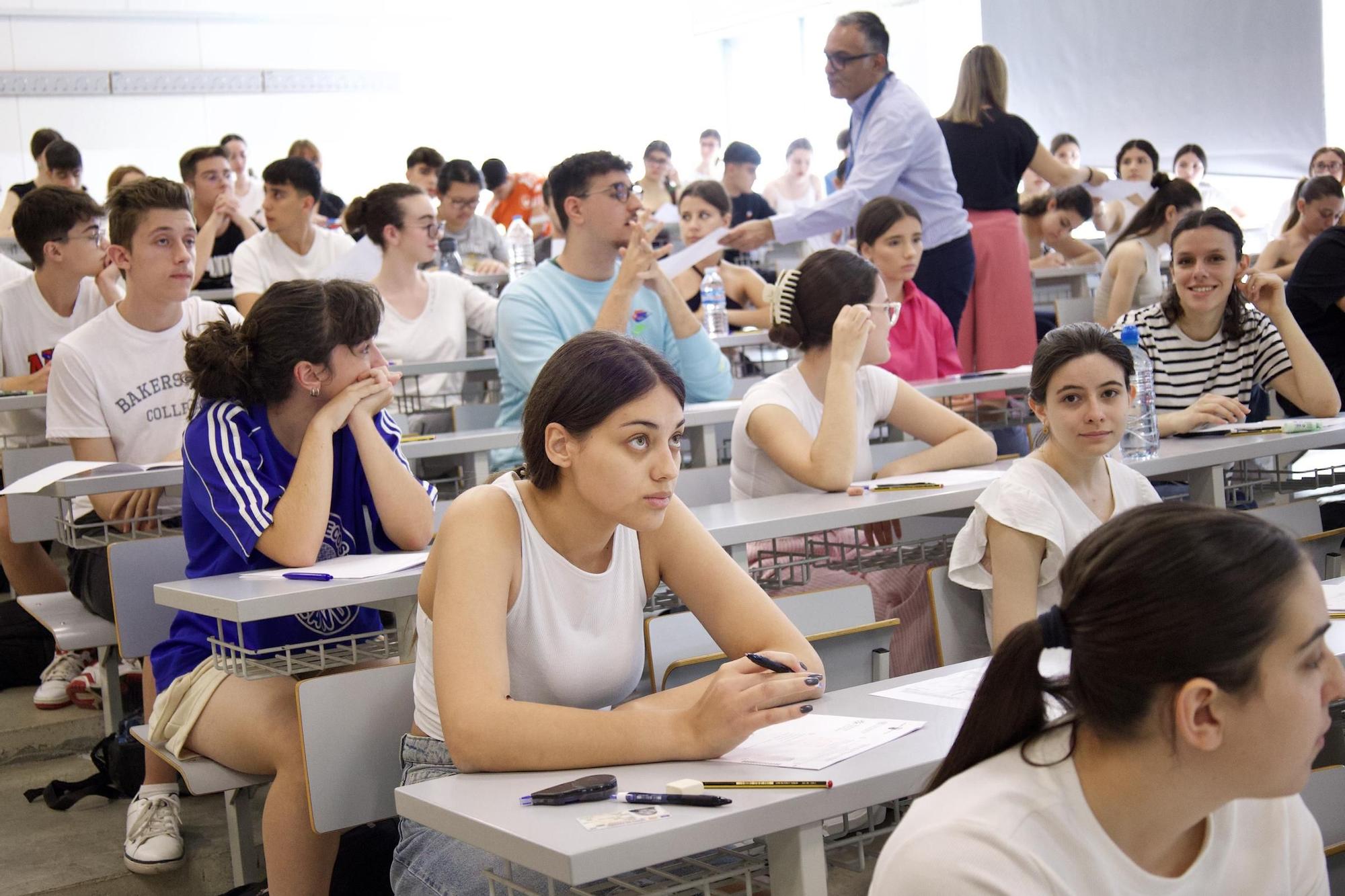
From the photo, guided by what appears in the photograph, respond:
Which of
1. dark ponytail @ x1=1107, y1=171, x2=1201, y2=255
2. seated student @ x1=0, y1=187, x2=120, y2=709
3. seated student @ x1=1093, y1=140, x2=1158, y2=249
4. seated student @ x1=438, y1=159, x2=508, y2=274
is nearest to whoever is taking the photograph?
seated student @ x1=0, y1=187, x2=120, y2=709

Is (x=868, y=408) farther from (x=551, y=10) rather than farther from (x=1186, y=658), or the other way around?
(x=551, y=10)

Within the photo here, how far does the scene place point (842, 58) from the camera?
14.3ft

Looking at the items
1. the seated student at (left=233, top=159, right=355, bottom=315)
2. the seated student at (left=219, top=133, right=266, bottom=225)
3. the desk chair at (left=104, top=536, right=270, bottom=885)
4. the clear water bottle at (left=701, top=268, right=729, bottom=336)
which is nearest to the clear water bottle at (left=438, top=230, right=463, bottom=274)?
the seated student at (left=233, top=159, right=355, bottom=315)

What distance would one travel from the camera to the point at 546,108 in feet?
42.1

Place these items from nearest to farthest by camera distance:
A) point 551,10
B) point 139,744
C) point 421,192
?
point 139,744, point 421,192, point 551,10

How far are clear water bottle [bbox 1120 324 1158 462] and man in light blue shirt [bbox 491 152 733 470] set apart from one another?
1.10m

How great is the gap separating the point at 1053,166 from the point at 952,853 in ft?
15.5

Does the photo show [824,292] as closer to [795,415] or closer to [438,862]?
[795,415]

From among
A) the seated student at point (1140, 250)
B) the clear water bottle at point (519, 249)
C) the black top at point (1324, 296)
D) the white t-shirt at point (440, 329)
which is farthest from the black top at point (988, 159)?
the clear water bottle at point (519, 249)

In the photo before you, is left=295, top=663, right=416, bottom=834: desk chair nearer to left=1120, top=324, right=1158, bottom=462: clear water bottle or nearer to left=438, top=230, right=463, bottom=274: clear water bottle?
left=1120, top=324, right=1158, bottom=462: clear water bottle

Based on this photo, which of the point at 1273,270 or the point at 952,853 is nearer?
the point at 952,853

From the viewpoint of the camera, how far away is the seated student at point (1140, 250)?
17.1ft

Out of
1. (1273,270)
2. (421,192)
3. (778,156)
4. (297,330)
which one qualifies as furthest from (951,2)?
(297,330)

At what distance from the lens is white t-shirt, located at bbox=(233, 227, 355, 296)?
5.14 m
